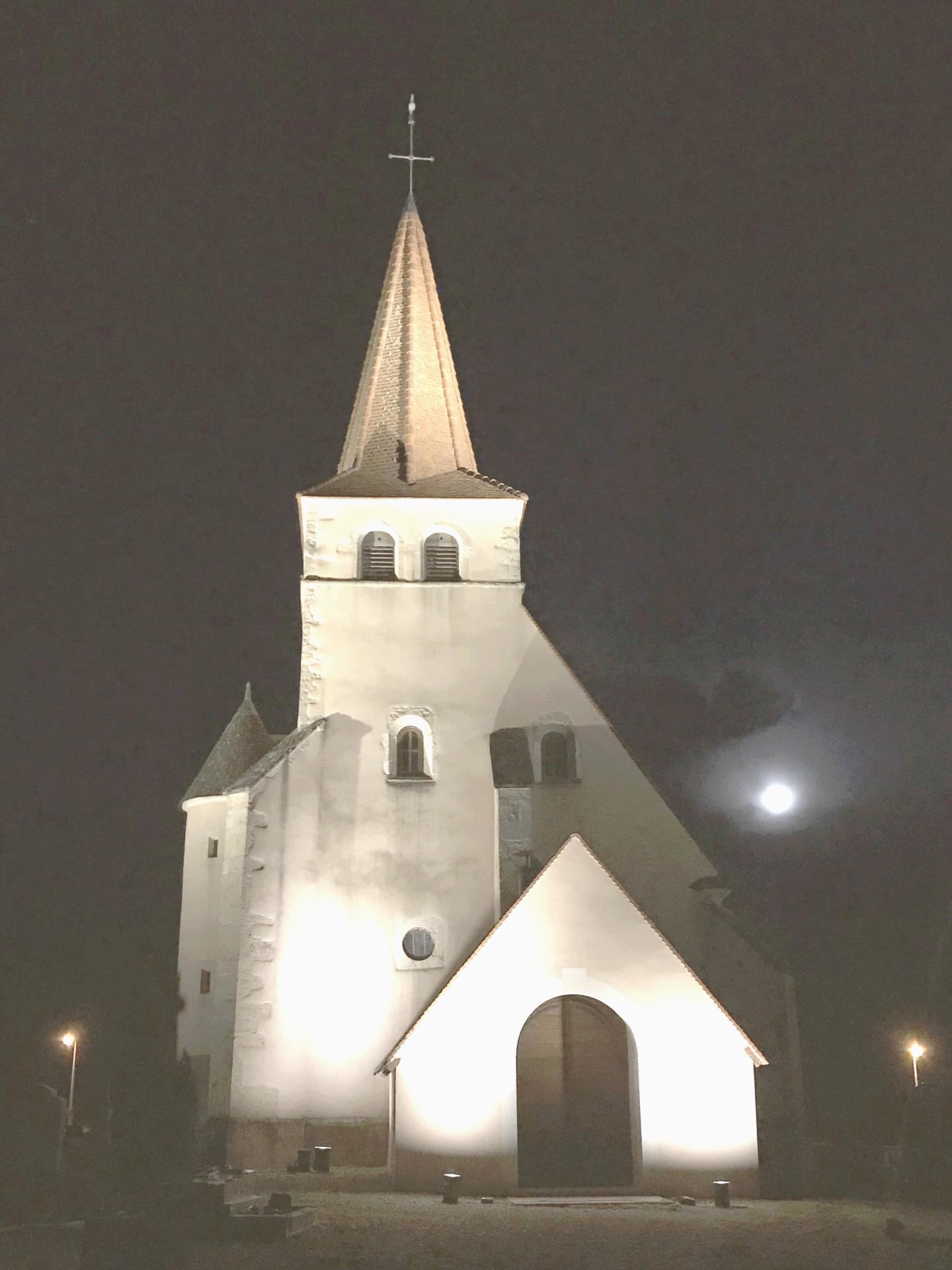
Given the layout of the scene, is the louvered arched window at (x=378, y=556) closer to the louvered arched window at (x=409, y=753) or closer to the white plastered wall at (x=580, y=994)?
the louvered arched window at (x=409, y=753)

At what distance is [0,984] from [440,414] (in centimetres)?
2674

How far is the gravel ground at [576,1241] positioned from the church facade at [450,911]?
5.80ft

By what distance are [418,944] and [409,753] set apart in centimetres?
334

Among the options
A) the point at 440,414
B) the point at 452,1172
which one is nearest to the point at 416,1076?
the point at 452,1172

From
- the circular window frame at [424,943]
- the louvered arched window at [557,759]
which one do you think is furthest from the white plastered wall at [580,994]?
the louvered arched window at [557,759]

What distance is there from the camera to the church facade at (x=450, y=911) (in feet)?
59.4

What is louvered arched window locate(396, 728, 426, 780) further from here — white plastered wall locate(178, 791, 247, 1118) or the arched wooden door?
the arched wooden door

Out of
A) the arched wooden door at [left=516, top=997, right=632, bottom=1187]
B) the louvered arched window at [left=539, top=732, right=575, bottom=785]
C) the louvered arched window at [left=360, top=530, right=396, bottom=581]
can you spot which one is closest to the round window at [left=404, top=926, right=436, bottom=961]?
the louvered arched window at [left=539, top=732, right=575, bottom=785]

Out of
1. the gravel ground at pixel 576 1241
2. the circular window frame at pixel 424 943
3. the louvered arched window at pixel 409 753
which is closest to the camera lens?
the gravel ground at pixel 576 1241

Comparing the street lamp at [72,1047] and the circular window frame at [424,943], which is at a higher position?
the circular window frame at [424,943]

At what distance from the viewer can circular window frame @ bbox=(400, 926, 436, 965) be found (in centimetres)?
2195

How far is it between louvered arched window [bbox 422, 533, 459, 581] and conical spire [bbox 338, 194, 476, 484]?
1378 mm

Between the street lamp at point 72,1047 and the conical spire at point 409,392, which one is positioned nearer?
the conical spire at point 409,392

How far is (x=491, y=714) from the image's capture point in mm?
23703
